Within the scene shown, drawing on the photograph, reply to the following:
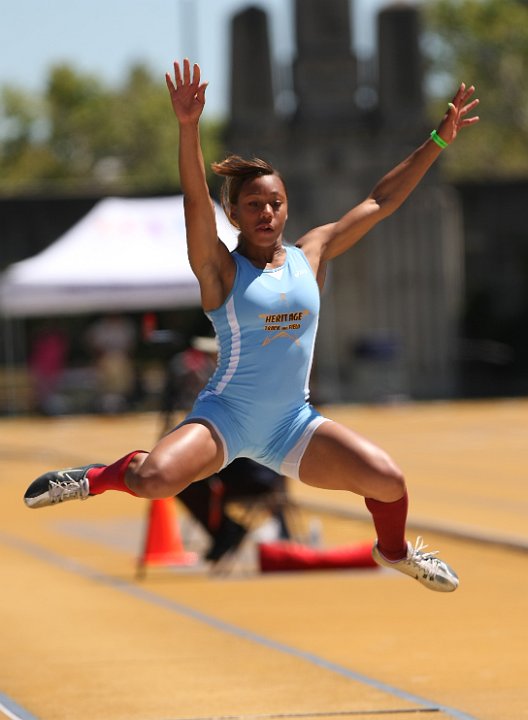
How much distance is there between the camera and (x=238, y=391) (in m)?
7.58

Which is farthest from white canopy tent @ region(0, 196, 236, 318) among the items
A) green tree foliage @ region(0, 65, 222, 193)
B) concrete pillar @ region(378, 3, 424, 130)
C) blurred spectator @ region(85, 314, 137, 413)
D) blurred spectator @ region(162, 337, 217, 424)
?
green tree foliage @ region(0, 65, 222, 193)

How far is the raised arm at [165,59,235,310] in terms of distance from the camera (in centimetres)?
720

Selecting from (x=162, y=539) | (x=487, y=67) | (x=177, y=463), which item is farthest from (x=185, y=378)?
(x=487, y=67)

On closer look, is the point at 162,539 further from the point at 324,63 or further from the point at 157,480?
the point at 324,63

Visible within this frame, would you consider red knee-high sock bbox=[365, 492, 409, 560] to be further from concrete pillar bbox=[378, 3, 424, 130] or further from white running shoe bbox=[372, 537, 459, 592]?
concrete pillar bbox=[378, 3, 424, 130]

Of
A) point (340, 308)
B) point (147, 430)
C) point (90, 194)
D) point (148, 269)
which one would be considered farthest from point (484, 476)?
point (90, 194)

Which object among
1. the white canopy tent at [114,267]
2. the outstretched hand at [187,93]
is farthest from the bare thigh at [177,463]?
the white canopy tent at [114,267]

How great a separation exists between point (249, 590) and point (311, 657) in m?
2.77

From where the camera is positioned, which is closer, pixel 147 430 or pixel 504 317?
pixel 147 430

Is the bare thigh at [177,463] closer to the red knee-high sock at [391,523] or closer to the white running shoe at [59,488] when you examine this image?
the white running shoe at [59,488]

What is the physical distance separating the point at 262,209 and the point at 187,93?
63cm

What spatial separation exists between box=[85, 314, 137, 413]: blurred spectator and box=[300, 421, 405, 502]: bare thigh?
26634 mm

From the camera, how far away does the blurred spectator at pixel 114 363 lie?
112 feet

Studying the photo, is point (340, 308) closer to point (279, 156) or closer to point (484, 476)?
point (279, 156)
